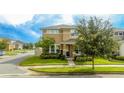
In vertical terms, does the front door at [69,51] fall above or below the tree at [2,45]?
below

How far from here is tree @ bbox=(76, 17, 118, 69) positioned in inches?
699

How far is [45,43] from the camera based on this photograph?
1216 inches

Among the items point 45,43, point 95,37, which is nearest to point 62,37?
point 45,43

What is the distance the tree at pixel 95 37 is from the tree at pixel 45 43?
13.0 metres

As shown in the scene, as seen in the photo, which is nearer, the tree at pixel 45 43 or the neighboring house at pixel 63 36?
the neighboring house at pixel 63 36

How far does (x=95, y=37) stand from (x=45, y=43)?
45.2 ft

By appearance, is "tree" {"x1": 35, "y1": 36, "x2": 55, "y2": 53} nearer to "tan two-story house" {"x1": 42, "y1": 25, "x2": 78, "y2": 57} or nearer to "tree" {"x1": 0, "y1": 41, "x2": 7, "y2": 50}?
"tan two-story house" {"x1": 42, "y1": 25, "x2": 78, "y2": 57}

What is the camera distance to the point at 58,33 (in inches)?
1264

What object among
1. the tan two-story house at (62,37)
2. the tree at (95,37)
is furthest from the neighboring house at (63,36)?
the tree at (95,37)

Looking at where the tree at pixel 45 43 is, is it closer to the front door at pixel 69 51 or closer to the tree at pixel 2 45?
the front door at pixel 69 51

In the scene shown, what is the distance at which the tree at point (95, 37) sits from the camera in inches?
699
